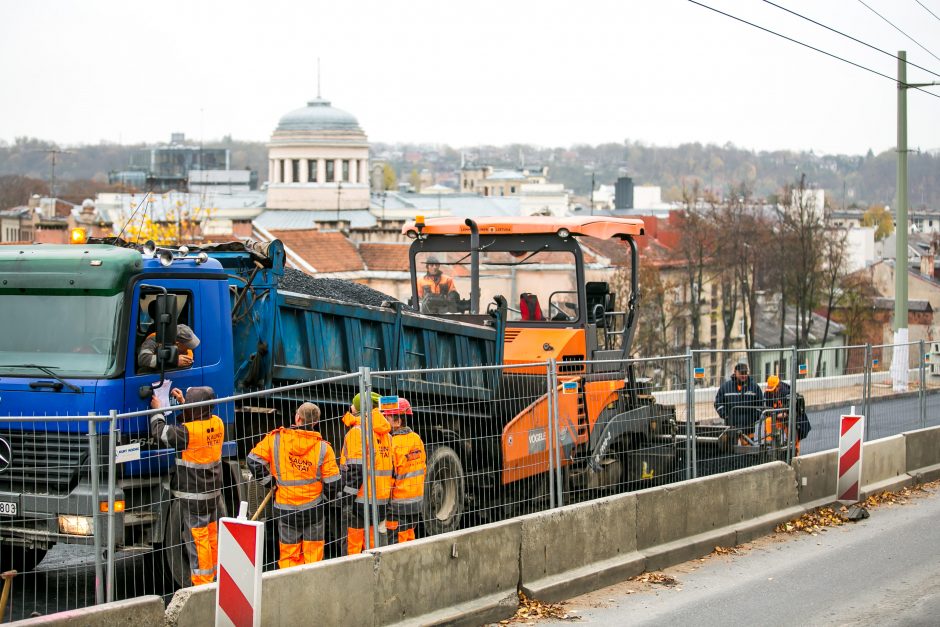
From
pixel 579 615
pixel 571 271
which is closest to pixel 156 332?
pixel 579 615

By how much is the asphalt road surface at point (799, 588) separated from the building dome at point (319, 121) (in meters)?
109

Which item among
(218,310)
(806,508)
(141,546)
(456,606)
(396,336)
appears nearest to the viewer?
(141,546)

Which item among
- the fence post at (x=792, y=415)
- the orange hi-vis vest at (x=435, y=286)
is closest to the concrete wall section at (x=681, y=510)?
the fence post at (x=792, y=415)

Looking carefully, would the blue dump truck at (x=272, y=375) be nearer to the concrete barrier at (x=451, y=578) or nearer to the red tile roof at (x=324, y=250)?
the concrete barrier at (x=451, y=578)

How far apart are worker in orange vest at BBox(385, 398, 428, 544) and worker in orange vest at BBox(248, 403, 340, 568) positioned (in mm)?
637

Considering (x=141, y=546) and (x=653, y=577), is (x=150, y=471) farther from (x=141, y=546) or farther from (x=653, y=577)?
(x=653, y=577)

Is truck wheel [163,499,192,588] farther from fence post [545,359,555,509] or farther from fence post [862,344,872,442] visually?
fence post [862,344,872,442]

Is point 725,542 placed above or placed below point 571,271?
below

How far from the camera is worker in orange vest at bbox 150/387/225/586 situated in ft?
28.4

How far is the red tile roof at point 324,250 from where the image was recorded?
6975 centimetres

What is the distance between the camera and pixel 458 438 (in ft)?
34.3

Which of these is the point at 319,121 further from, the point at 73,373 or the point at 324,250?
the point at 73,373

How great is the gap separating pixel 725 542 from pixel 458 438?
3.31 meters

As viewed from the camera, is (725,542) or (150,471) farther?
(725,542)
